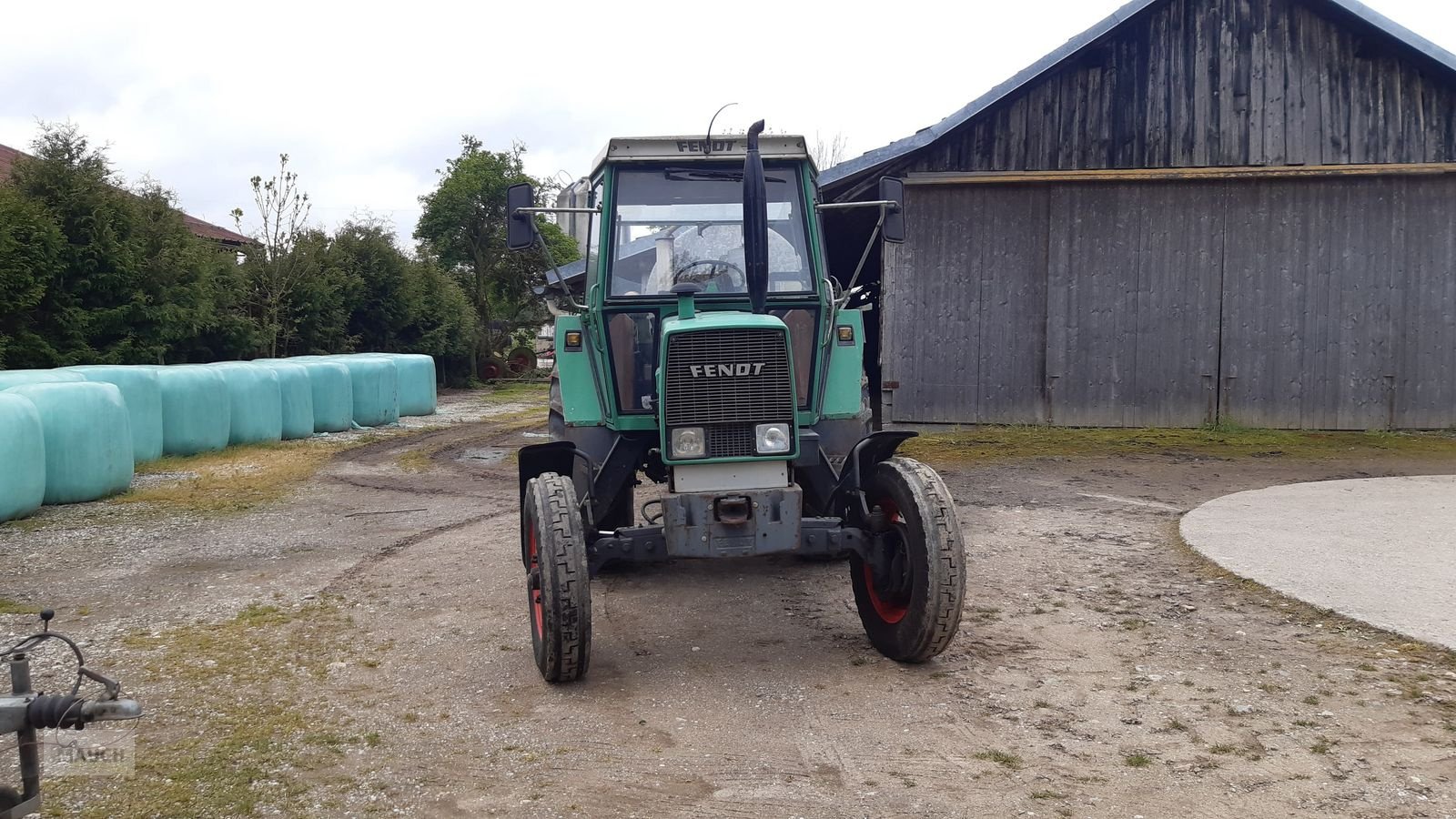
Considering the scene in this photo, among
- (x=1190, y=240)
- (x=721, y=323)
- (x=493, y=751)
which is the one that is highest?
(x=1190, y=240)

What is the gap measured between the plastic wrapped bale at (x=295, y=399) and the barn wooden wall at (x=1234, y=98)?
372 inches

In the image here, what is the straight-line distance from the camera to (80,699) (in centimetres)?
A: 306

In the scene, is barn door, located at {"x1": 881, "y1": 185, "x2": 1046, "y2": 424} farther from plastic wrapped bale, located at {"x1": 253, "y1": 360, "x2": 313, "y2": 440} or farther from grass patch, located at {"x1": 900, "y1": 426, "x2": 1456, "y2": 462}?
plastic wrapped bale, located at {"x1": 253, "y1": 360, "x2": 313, "y2": 440}

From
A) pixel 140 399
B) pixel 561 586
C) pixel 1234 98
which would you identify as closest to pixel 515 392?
pixel 140 399

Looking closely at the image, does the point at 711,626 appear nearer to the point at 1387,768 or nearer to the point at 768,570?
the point at 768,570

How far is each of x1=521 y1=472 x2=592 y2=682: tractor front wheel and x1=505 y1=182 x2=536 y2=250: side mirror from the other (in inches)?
63.1

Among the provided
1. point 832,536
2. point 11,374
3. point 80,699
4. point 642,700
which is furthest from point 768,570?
point 11,374

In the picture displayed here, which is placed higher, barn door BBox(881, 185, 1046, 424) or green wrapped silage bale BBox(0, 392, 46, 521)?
barn door BBox(881, 185, 1046, 424)

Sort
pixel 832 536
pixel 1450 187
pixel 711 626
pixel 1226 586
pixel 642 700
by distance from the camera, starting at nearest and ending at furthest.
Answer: pixel 642 700, pixel 832 536, pixel 711 626, pixel 1226 586, pixel 1450 187

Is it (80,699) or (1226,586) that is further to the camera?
(1226,586)

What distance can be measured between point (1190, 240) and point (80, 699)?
44.3ft

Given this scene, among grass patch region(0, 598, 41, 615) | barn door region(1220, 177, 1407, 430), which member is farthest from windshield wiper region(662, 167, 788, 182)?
barn door region(1220, 177, 1407, 430)

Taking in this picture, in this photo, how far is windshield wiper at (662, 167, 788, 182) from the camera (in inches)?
247

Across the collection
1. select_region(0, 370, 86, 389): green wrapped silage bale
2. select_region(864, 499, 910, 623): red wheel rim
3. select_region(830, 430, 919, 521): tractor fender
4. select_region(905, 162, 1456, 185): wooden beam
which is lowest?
select_region(864, 499, 910, 623): red wheel rim
